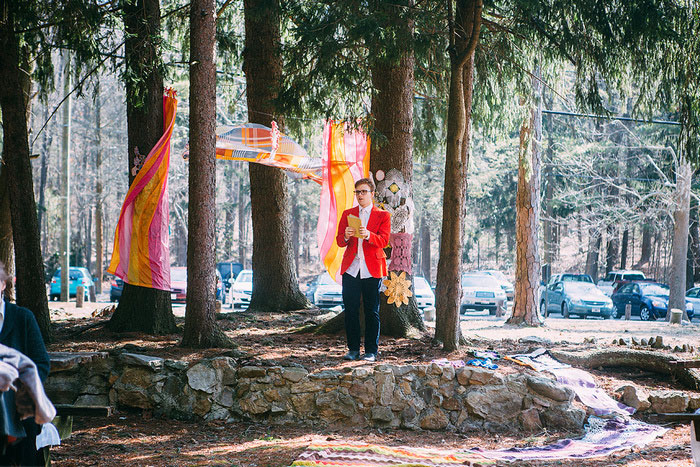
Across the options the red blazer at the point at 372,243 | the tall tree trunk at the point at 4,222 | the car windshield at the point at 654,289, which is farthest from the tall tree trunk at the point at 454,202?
the car windshield at the point at 654,289

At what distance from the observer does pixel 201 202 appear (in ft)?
24.1

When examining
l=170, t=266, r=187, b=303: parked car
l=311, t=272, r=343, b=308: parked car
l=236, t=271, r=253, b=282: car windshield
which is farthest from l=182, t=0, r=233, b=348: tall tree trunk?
l=236, t=271, r=253, b=282: car windshield

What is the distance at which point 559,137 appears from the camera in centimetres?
3325

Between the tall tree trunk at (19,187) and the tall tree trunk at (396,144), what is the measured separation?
13.6 ft

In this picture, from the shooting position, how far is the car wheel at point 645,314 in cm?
2312

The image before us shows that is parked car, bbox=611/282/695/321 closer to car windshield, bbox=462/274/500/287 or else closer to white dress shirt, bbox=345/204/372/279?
car windshield, bbox=462/274/500/287

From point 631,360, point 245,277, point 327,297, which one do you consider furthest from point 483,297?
point 631,360

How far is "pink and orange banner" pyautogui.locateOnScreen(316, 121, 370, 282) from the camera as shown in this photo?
30.6ft

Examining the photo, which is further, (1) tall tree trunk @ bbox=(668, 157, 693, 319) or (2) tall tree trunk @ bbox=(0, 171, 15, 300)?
(1) tall tree trunk @ bbox=(668, 157, 693, 319)

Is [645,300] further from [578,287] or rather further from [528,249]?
[528,249]

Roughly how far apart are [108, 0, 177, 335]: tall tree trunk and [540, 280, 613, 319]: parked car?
15.9 meters

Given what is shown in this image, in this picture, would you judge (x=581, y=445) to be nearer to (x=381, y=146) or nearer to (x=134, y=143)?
(x=381, y=146)

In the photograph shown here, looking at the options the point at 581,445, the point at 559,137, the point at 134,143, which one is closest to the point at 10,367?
the point at 581,445

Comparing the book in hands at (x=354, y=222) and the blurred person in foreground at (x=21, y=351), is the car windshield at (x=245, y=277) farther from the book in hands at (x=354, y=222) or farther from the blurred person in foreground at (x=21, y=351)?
the blurred person in foreground at (x=21, y=351)
